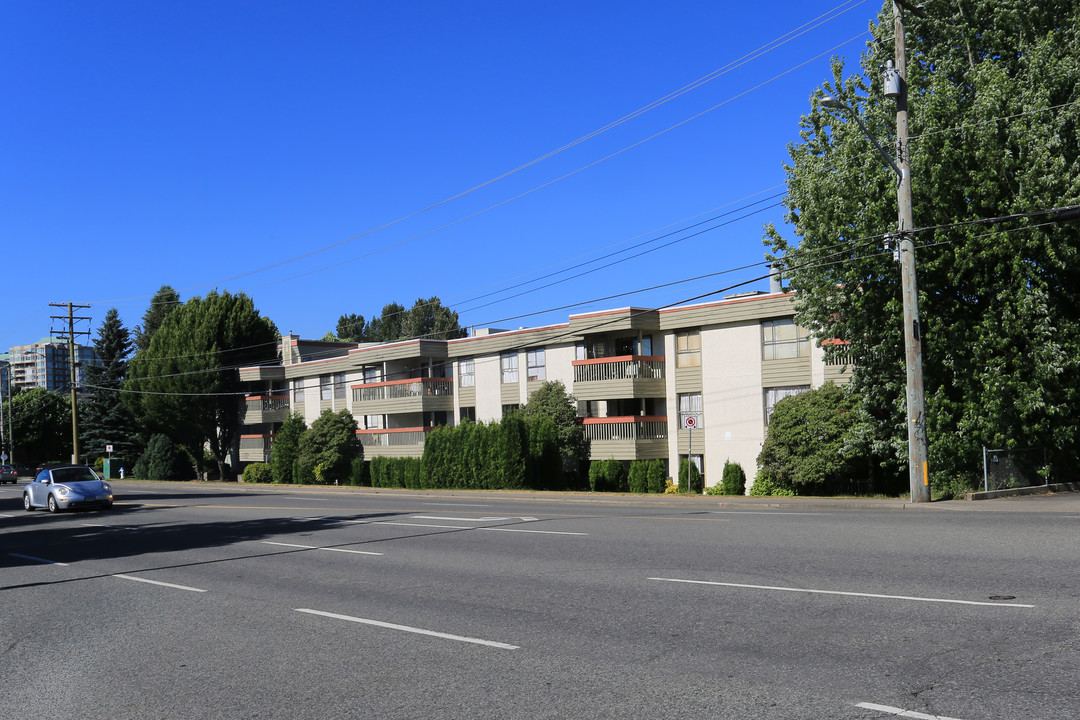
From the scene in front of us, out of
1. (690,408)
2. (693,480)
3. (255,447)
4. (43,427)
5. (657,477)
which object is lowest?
(693,480)

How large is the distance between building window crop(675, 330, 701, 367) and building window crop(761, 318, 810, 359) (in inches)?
147

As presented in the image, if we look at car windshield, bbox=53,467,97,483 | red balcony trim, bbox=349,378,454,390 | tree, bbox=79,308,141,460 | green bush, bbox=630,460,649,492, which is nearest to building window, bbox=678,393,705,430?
green bush, bbox=630,460,649,492

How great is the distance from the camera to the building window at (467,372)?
53281mm

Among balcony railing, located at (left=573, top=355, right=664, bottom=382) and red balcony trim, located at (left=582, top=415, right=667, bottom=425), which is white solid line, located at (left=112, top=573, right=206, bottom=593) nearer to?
balcony railing, located at (left=573, top=355, right=664, bottom=382)

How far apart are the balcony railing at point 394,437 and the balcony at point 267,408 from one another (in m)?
11.8

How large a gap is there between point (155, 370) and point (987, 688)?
7326 cm

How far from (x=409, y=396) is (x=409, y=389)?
460 millimetres

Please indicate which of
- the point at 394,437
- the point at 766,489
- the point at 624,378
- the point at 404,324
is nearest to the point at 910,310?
the point at 766,489

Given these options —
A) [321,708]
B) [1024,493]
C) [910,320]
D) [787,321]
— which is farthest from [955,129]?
[321,708]

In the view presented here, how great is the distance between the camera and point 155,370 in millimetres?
71438

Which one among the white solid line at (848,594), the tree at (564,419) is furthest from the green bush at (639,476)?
the white solid line at (848,594)

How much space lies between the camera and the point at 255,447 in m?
69.4

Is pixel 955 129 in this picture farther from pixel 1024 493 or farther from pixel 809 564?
pixel 809 564

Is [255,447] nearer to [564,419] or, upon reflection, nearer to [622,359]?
[564,419]
